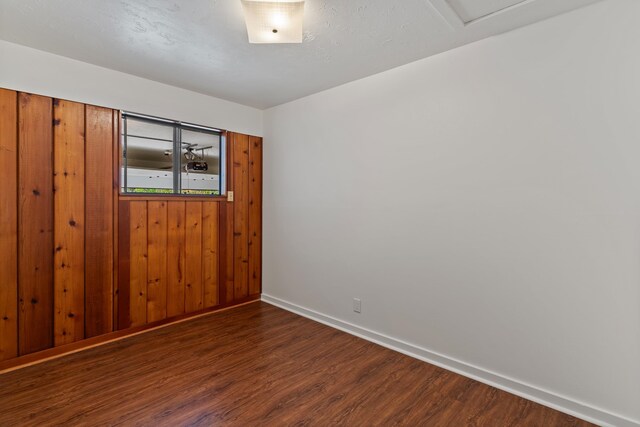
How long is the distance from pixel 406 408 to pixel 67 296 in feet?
9.41

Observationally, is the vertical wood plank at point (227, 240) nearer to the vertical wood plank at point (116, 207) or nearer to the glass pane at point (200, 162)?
the glass pane at point (200, 162)

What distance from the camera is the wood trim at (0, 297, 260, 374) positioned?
240 centimetres

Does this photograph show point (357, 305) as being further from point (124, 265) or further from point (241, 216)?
point (124, 265)

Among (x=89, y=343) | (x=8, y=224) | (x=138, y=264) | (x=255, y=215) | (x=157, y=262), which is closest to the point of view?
(x=8, y=224)

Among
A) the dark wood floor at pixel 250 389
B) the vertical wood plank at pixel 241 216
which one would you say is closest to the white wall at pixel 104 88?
the vertical wood plank at pixel 241 216

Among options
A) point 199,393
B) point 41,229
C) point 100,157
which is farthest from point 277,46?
point 199,393

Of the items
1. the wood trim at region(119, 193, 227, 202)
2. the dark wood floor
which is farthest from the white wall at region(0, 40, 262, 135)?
the dark wood floor

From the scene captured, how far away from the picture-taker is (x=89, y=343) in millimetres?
2752

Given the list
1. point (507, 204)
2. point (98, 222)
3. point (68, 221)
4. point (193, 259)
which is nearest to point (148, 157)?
point (98, 222)

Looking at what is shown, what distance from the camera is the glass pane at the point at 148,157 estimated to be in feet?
10.1

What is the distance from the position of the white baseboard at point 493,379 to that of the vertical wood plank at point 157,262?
1.68 m

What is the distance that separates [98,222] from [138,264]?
0.54 metres

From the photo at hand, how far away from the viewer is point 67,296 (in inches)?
104

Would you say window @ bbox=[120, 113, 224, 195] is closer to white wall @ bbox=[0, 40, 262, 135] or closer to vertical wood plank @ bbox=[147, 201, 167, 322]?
white wall @ bbox=[0, 40, 262, 135]
